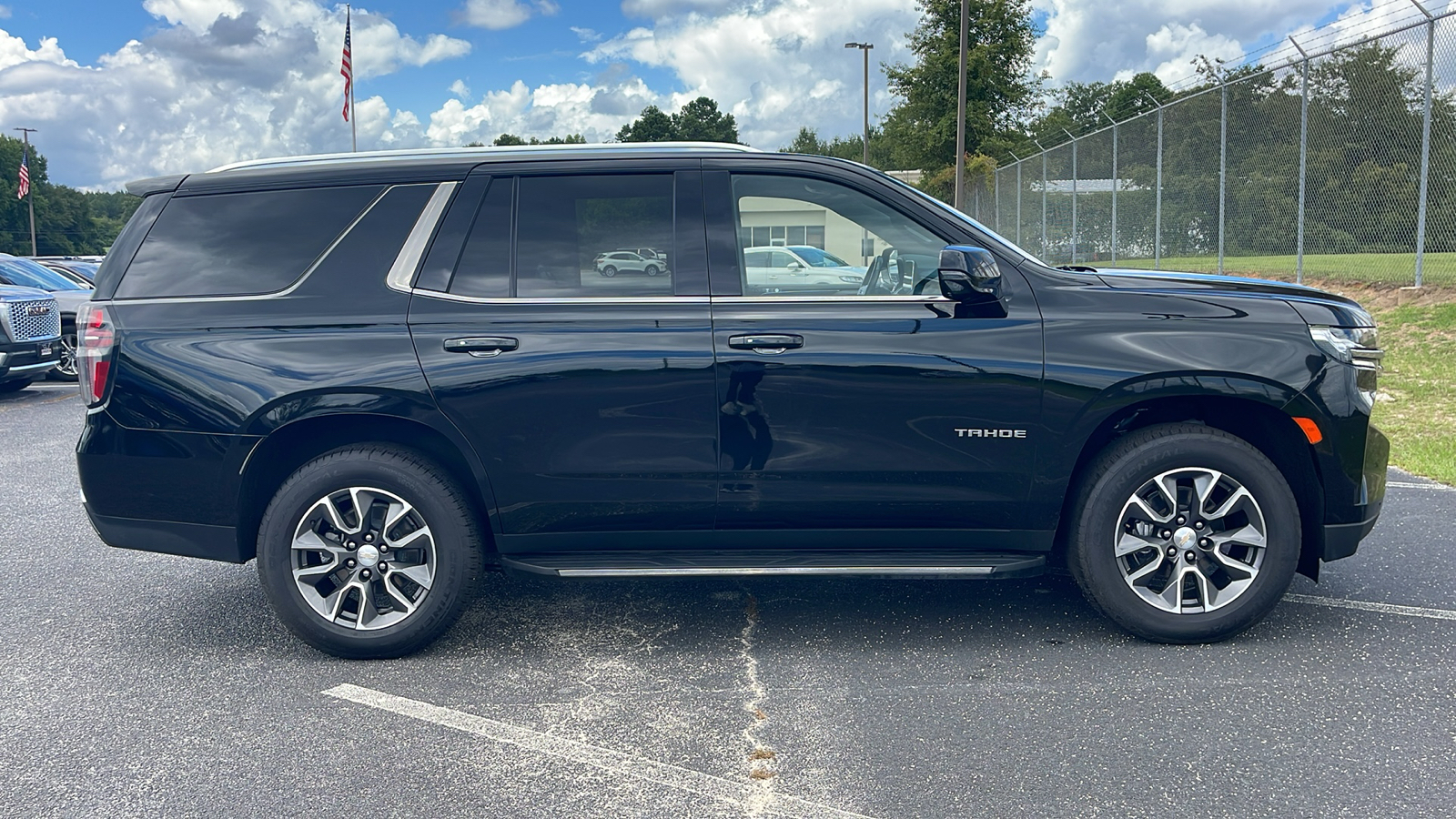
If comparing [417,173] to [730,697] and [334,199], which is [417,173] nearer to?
[334,199]

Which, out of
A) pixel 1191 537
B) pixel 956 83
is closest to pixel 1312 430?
pixel 1191 537

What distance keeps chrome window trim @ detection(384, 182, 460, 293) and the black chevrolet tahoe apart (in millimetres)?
11

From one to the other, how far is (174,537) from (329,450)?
0.67 metres

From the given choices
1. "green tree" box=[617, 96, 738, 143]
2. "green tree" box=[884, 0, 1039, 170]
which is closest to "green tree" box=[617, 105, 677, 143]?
"green tree" box=[617, 96, 738, 143]

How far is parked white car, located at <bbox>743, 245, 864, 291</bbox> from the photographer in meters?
4.11

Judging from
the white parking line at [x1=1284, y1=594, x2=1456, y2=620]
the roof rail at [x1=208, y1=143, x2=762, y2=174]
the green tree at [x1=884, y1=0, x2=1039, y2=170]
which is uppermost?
the green tree at [x1=884, y1=0, x2=1039, y2=170]

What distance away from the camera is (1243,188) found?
16125 millimetres

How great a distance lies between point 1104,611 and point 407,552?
267cm

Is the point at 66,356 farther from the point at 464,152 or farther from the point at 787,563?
the point at 787,563

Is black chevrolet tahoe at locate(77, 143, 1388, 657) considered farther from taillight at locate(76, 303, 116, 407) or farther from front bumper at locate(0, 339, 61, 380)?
front bumper at locate(0, 339, 61, 380)

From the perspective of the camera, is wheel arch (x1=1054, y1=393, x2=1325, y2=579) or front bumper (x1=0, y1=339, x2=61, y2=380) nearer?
wheel arch (x1=1054, y1=393, x2=1325, y2=579)

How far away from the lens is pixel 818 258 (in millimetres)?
4137

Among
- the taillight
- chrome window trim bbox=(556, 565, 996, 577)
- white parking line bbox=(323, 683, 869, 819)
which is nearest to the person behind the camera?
white parking line bbox=(323, 683, 869, 819)

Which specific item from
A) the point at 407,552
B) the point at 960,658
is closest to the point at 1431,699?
the point at 960,658
